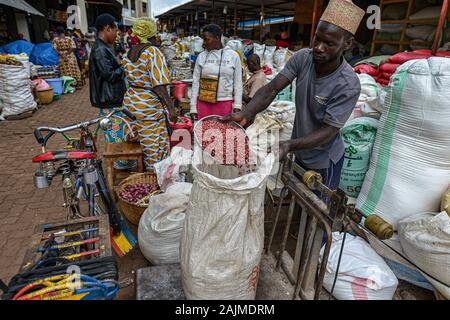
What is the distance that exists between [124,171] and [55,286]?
2.83 meters

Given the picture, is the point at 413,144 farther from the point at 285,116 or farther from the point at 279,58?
the point at 279,58

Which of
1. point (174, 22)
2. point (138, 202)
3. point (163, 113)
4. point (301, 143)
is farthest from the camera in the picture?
point (174, 22)

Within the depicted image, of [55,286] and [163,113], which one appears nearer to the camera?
[55,286]

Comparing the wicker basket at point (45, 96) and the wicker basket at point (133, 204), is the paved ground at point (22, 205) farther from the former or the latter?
the wicker basket at point (45, 96)

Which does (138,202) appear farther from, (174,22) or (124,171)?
(174,22)

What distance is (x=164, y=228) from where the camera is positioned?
2.06m

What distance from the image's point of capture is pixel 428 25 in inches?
183

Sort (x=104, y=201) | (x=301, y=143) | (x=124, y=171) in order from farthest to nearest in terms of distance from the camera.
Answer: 1. (x=124, y=171)
2. (x=104, y=201)
3. (x=301, y=143)

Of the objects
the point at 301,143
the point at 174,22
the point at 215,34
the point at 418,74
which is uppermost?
the point at 174,22

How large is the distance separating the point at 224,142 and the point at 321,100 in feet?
2.36

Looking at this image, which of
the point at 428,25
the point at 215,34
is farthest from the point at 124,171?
the point at 428,25

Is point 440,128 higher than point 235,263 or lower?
higher

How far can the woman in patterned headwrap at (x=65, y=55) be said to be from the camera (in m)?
8.96

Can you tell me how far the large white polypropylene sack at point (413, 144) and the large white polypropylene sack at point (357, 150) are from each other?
Result: 0.57 ft
